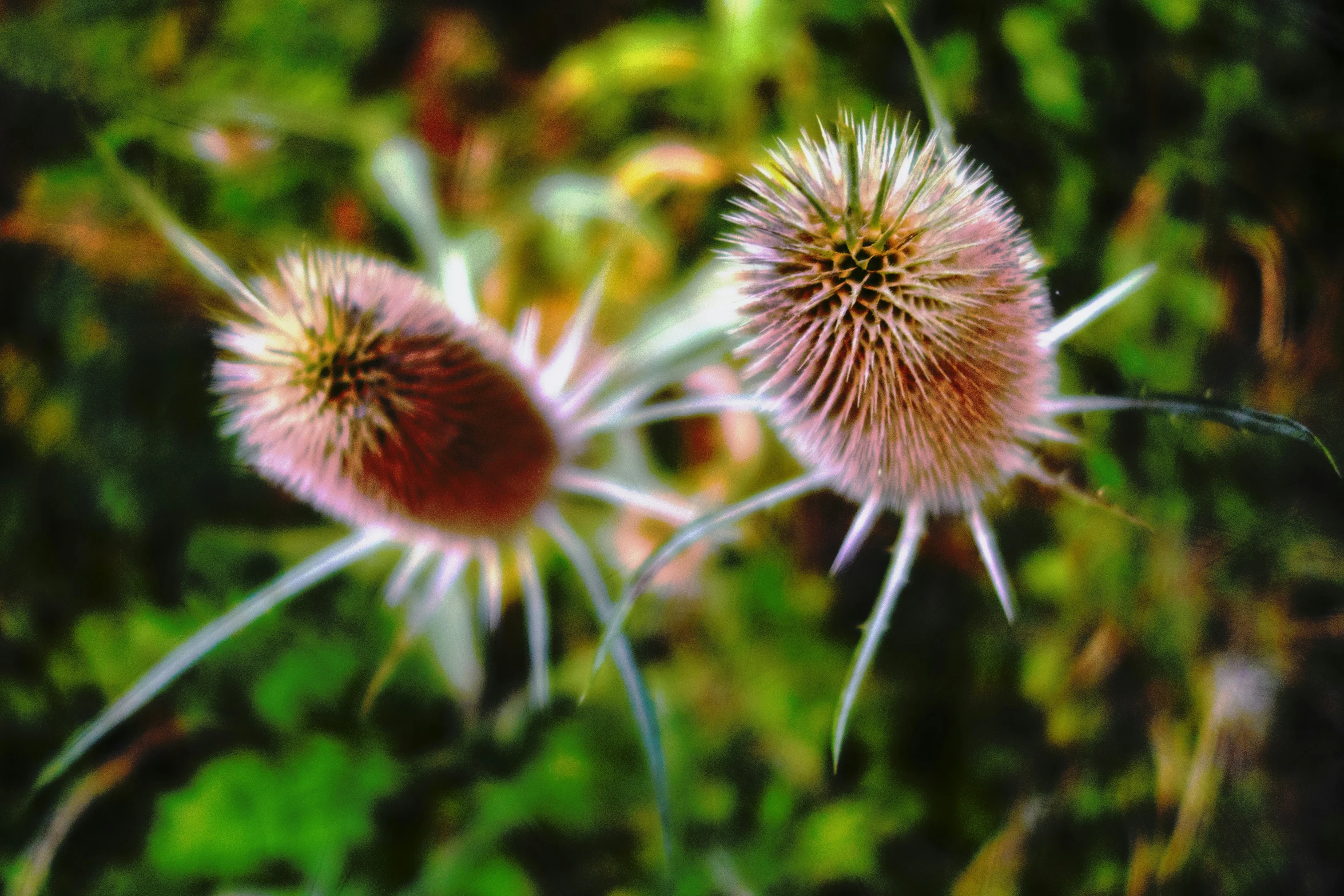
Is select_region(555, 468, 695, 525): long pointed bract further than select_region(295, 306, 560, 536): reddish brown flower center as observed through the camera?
Yes

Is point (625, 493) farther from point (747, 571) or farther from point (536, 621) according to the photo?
point (747, 571)

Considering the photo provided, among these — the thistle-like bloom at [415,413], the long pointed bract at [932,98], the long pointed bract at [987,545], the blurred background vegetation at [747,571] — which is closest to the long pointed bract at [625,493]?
the thistle-like bloom at [415,413]

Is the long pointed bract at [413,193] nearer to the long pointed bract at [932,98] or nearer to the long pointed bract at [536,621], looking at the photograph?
the long pointed bract at [536,621]

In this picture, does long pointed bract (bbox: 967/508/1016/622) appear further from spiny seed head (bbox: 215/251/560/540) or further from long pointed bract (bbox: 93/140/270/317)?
long pointed bract (bbox: 93/140/270/317)

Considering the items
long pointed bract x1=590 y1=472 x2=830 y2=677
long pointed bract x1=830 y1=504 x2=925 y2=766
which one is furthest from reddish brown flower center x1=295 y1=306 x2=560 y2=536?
long pointed bract x1=830 y1=504 x2=925 y2=766

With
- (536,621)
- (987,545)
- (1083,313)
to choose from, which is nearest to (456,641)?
(536,621)
